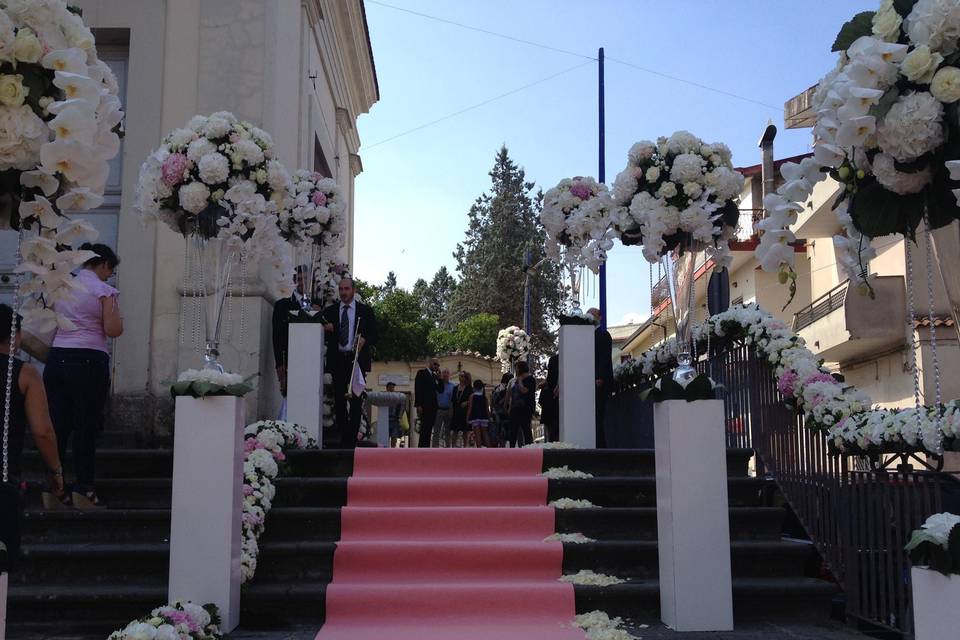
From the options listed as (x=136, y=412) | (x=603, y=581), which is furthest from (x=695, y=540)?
(x=136, y=412)

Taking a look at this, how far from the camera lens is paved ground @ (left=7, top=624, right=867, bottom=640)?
5.52 m

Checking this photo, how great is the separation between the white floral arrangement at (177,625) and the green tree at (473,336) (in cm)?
4526

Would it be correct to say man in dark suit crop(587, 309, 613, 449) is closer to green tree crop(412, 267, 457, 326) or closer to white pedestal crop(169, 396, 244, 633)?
white pedestal crop(169, 396, 244, 633)

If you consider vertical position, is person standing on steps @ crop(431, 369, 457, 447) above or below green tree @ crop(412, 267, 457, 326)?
below

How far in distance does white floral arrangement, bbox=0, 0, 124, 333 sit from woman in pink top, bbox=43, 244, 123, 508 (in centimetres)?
422

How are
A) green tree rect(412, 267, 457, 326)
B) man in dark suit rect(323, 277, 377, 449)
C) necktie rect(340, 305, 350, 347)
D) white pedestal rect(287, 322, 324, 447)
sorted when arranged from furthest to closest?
green tree rect(412, 267, 457, 326) → necktie rect(340, 305, 350, 347) → man in dark suit rect(323, 277, 377, 449) → white pedestal rect(287, 322, 324, 447)

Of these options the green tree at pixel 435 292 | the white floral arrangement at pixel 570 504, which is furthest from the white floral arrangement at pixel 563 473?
the green tree at pixel 435 292

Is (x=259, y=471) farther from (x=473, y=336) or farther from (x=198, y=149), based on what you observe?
(x=473, y=336)

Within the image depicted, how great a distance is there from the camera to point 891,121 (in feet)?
9.12

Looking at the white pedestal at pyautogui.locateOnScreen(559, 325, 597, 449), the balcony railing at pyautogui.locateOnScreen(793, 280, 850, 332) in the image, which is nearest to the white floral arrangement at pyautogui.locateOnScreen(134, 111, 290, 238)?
the white pedestal at pyautogui.locateOnScreen(559, 325, 597, 449)

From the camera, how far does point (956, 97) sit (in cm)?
270

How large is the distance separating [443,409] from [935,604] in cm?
1443

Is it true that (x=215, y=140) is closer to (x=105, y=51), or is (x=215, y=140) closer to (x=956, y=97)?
(x=105, y=51)

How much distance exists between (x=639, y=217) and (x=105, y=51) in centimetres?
731
